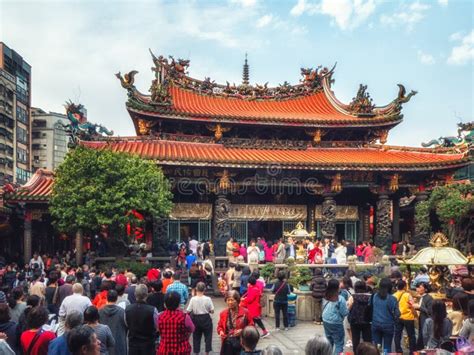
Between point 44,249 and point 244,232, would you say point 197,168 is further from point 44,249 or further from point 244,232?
point 44,249

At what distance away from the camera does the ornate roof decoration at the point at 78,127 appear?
21859mm

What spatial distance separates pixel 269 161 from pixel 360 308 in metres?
14.1

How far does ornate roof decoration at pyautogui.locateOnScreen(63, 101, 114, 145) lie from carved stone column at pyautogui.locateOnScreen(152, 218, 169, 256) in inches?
192

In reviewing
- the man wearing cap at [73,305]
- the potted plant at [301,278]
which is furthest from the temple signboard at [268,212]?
the man wearing cap at [73,305]

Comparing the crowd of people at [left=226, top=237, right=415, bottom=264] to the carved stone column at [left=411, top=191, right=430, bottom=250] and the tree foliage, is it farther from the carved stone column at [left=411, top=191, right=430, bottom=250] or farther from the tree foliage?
the carved stone column at [left=411, top=191, right=430, bottom=250]

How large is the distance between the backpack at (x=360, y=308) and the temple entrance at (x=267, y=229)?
55.7 ft

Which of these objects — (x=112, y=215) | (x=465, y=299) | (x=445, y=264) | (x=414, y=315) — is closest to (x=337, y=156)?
(x=112, y=215)

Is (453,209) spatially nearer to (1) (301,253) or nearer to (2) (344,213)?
(2) (344,213)

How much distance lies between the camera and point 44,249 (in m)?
24.8

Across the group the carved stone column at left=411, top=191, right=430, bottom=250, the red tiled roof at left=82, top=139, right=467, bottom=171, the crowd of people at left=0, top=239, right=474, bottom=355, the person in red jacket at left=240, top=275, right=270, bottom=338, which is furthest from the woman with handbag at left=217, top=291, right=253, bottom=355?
the carved stone column at left=411, top=191, right=430, bottom=250

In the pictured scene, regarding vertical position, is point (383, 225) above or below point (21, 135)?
below

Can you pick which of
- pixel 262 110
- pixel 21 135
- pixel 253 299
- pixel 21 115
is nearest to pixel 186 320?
pixel 253 299

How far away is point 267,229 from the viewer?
25.5 meters

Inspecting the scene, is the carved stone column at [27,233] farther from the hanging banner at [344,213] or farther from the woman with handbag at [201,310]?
the woman with handbag at [201,310]
